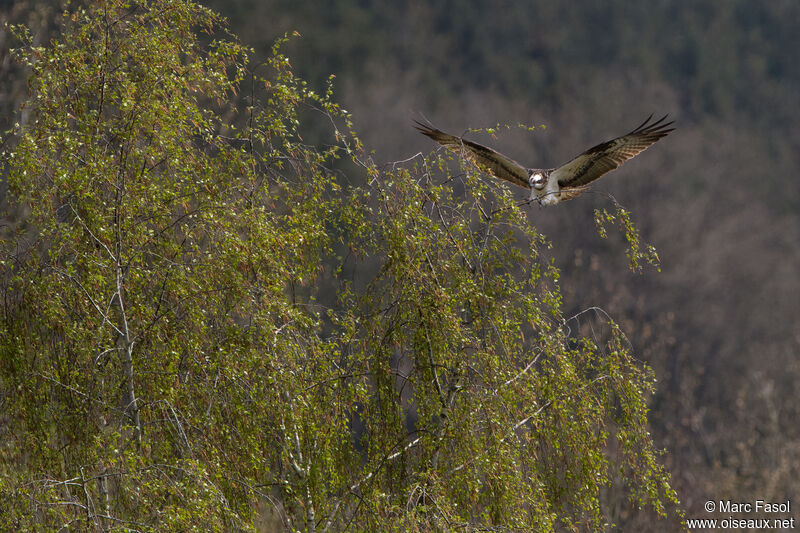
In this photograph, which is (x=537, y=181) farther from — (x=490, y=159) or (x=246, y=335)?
(x=246, y=335)

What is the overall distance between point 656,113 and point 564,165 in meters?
23.1

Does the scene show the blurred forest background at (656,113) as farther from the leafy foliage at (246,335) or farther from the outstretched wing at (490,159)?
the leafy foliage at (246,335)

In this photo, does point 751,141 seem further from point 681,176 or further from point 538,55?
point 538,55

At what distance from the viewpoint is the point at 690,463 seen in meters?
17.8

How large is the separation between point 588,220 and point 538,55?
9.69 m

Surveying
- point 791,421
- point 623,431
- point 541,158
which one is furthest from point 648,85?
point 623,431

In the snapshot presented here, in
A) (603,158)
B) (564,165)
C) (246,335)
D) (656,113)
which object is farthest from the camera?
(656,113)

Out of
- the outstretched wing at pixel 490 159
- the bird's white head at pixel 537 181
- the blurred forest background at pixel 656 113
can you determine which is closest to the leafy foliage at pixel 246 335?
the bird's white head at pixel 537 181

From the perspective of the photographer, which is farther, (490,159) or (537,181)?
(490,159)

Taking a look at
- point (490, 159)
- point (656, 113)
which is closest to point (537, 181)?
point (490, 159)

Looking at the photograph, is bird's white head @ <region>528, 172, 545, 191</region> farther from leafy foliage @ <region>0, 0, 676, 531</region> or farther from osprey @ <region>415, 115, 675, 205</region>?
leafy foliage @ <region>0, 0, 676, 531</region>

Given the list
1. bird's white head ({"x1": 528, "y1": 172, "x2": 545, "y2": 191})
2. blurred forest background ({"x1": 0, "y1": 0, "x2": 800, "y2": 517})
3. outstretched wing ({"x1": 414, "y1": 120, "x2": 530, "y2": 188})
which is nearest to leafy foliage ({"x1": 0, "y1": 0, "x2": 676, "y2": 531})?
bird's white head ({"x1": 528, "y1": 172, "x2": 545, "y2": 191})

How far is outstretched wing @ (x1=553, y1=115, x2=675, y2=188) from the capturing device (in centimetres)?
650

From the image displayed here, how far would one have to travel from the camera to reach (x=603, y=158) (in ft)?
21.9
